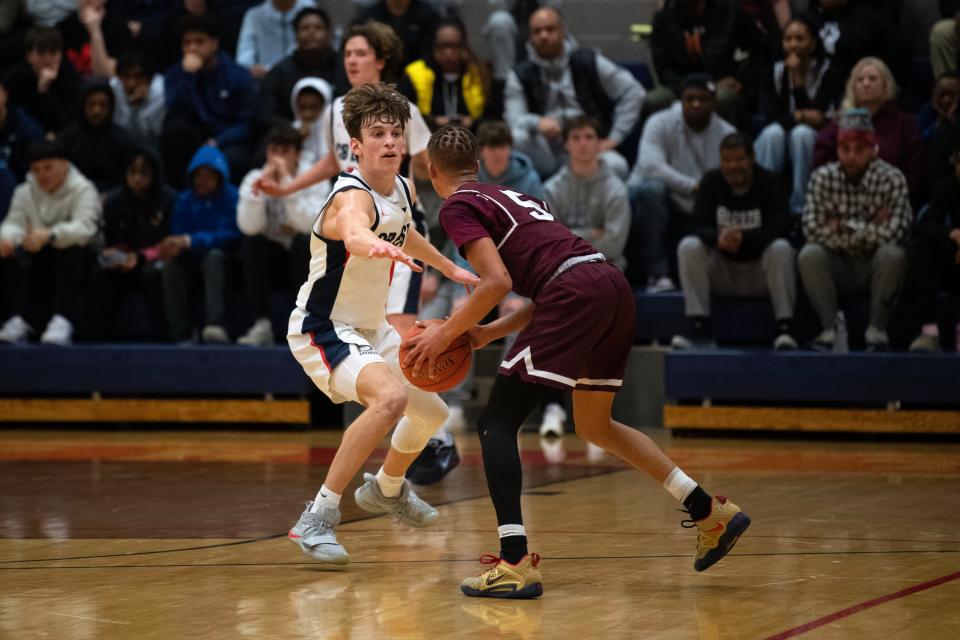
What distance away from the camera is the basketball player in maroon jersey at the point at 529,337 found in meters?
4.62

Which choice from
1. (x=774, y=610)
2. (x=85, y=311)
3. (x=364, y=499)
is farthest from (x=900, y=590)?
(x=85, y=311)

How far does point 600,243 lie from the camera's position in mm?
10180

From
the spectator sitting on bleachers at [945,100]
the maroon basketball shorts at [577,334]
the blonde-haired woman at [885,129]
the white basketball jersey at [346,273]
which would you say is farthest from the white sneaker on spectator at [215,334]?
the maroon basketball shorts at [577,334]

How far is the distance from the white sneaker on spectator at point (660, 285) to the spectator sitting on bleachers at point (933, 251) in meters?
1.80

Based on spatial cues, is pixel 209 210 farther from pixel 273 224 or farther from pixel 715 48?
pixel 715 48

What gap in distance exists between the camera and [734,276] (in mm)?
9961

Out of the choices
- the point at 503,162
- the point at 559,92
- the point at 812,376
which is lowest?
the point at 812,376

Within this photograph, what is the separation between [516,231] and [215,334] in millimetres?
6141

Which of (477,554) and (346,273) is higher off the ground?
(346,273)

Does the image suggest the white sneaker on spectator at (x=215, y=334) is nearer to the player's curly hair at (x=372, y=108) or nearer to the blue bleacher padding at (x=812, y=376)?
the blue bleacher padding at (x=812, y=376)

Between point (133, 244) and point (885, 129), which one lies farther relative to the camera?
point (133, 244)

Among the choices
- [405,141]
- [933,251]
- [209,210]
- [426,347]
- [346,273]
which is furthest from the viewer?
[209,210]

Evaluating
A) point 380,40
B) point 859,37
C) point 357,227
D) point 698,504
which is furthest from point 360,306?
point 859,37

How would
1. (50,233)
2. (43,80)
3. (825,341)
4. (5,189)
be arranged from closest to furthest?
1. (825,341)
2. (50,233)
3. (5,189)
4. (43,80)
